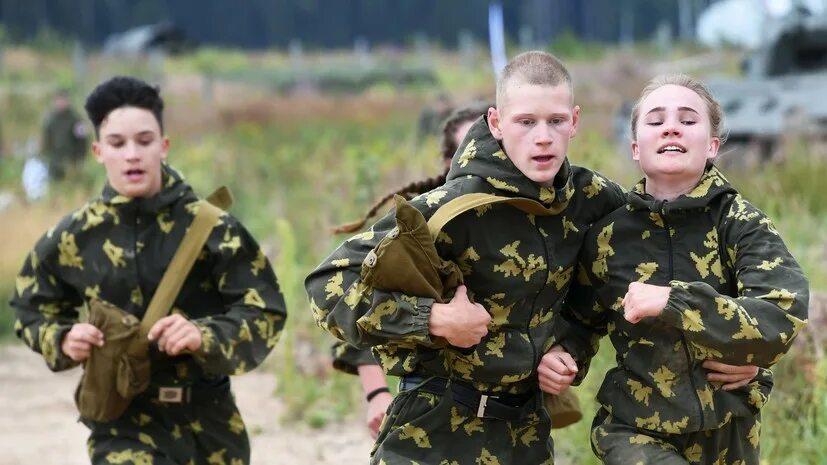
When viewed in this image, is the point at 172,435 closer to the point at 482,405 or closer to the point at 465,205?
the point at 482,405

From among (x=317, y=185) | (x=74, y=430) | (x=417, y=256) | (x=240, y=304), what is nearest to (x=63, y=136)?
(x=317, y=185)

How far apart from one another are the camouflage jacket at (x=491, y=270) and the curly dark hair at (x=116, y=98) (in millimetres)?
1402

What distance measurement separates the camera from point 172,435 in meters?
4.87

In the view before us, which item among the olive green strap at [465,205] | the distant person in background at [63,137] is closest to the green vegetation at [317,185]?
the distant person in background at [63,137]

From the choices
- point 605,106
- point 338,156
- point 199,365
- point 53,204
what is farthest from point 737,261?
point 605,106

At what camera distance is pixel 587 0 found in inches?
1671

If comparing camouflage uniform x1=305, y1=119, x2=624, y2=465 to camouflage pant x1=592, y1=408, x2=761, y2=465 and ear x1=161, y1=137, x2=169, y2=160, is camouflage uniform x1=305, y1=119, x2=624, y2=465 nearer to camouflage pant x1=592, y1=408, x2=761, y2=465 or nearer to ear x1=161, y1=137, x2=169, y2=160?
camouflage pant x1=592, y1=408, x2=761, y2=465

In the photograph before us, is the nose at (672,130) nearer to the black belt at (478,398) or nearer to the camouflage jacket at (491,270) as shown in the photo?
the camouflage jacket at (491,270)

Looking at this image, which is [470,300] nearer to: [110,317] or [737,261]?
[737,261]

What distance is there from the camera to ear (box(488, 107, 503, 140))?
389cm

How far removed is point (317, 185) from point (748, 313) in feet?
36.1

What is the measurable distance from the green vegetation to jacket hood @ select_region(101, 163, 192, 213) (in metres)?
0.94

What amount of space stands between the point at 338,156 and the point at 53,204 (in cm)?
484

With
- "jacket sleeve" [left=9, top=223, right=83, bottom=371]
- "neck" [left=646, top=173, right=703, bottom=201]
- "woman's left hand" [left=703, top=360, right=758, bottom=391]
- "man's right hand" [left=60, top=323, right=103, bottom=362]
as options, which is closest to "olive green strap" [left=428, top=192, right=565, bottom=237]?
"neck" [left=646, top=173, right=703, bottom=201]
